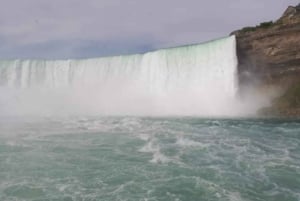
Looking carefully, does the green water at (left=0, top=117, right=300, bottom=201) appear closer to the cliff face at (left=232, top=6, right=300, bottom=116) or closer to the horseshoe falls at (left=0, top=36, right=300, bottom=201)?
the horseshoe falls at (left=0, top=36, right=300, bottom=201)

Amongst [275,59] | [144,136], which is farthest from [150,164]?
[275,59]

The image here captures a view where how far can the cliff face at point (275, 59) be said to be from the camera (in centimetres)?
3075

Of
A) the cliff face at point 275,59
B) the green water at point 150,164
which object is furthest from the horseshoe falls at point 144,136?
the cliff face at point 275,59

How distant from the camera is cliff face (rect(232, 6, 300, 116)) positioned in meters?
30.8

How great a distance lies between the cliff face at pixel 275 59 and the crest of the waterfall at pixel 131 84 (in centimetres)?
94

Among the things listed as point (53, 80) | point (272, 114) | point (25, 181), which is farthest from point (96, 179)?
point (53, 80)

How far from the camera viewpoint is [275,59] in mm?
31500

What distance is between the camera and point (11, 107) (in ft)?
117

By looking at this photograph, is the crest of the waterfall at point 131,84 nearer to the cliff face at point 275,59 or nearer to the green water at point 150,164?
the cliff face at point 275,59

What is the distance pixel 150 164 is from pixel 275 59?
20.3 metres

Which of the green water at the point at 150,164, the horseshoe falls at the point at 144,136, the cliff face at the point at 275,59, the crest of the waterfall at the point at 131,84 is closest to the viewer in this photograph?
the green water at the point at 150,164

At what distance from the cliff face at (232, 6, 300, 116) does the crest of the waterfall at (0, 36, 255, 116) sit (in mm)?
940

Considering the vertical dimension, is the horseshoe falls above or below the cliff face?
below

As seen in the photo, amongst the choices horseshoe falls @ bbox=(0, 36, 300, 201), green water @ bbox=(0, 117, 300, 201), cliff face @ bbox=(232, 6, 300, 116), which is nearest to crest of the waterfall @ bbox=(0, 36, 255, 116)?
horseshoe falls @ bbox=(0, 36, 300, 201)
